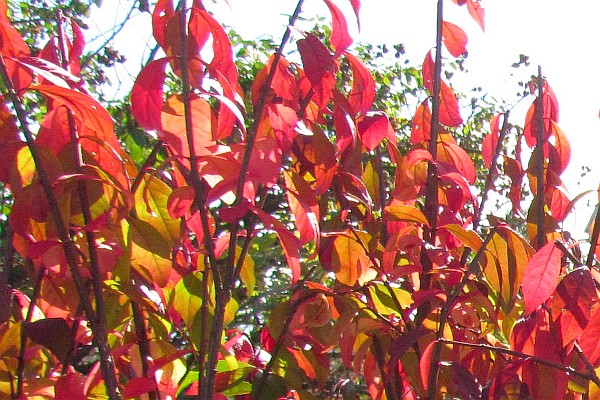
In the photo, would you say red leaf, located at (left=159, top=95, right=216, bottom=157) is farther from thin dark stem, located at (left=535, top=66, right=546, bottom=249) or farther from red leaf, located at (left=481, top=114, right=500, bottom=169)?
red leaf, located at (left=481, top=114, right=500, bottom=169)

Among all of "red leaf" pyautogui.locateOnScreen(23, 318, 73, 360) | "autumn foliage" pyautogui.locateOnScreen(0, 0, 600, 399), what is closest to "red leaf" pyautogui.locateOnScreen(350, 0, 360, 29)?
"autumn foliage" pyautogui.locateOnScreen(0, 0, 600, 399)

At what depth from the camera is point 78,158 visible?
0.76 metres

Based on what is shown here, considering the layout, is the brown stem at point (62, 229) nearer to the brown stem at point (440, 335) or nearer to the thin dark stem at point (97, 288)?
the thin dark stem at point (97, 288)

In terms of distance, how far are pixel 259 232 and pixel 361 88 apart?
0.22 m

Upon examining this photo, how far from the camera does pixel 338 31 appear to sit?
90 cm

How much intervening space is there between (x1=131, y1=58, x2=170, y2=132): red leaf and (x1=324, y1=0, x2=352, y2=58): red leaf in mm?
223

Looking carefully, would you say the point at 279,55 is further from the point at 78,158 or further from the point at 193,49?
the point at 78,158

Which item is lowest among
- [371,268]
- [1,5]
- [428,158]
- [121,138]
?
[371,268]

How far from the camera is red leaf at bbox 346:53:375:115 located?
938mm

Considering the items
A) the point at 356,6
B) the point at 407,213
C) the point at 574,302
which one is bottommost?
the point at 574,302

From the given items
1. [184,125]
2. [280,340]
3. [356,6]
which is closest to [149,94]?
[184,125]

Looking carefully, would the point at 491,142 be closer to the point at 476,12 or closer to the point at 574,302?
the point at 476,12

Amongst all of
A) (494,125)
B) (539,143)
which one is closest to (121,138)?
(494,125)

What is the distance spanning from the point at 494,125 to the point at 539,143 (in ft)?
0.69
